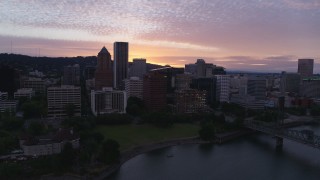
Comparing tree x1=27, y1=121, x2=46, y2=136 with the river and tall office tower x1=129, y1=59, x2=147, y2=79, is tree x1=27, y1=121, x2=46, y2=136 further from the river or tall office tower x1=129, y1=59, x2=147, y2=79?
tall office tower x1=129, y1=59, x2=147, y2=79

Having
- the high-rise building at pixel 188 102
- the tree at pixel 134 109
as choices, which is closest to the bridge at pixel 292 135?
the high-rise building at pixel 188 102

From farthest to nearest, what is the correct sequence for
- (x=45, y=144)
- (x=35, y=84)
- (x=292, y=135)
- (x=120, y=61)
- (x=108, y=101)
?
(x=120, y=61), (x=35, y=84), (x=108, y=101), (x=292, y=135), (x=45, y=144)

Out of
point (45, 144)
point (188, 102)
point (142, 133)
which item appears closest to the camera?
point (45, 144)

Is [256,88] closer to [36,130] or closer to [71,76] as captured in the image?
[71,76]

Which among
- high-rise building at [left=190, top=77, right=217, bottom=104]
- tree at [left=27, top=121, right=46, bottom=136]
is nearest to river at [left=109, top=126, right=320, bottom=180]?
tree at [left=27, top=121, right=46, bottom=136]

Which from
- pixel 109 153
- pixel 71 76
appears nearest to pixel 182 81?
pixel 71 76
